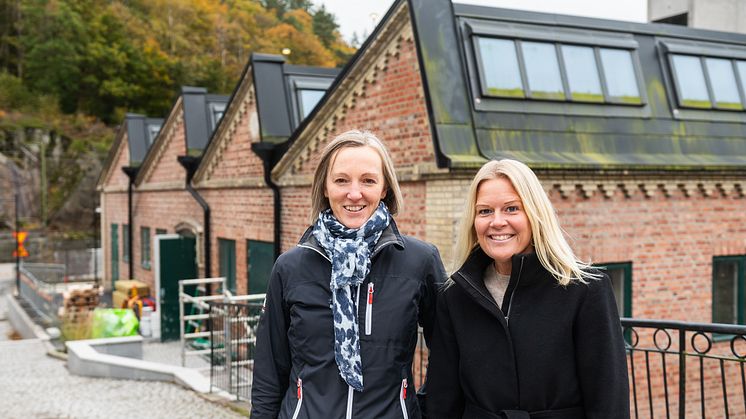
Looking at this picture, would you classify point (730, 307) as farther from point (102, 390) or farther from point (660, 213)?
point (102, 390)

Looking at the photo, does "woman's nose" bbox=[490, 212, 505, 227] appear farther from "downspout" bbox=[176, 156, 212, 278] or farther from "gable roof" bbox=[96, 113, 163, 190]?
"gable roof" bbox=[96, 113, 163, 190]

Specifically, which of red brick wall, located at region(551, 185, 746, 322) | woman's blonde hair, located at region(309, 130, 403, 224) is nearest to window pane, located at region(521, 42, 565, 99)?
red brick wall, located at region(551, 185, 746, 322)

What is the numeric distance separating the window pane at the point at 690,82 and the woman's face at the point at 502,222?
817 cm

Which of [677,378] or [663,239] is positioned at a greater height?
[663,239]

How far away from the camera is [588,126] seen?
880 cm

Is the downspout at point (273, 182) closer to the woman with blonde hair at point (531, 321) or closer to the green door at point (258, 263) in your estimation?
the green door at point (258, 263)

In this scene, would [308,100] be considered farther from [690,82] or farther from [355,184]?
[355,184]

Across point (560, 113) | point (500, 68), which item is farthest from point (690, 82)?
point (500, 68)

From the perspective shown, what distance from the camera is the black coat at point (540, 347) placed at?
2.42m

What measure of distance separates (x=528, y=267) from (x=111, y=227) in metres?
24.5

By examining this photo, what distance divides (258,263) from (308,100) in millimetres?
3302

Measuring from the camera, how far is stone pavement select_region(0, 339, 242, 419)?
9398 mm

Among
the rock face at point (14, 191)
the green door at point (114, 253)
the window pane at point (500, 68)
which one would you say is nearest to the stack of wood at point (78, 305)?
the green door at point (114, 253)

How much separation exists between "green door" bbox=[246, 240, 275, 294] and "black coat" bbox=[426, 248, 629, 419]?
33.4ft
